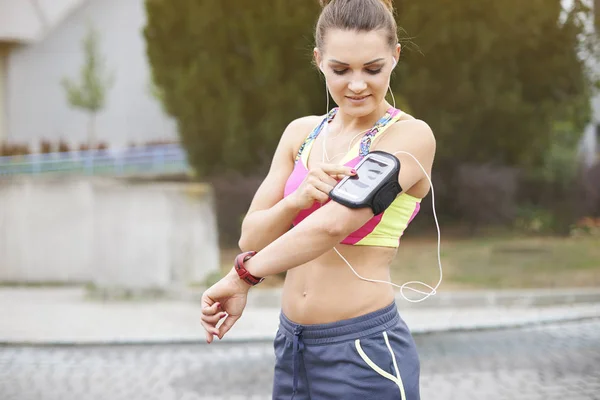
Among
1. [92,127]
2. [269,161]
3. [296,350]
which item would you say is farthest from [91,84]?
[296,350]

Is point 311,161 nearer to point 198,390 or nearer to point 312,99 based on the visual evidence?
point 198,390

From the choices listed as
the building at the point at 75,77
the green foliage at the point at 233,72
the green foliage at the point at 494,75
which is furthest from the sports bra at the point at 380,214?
the building at the point at 75,77

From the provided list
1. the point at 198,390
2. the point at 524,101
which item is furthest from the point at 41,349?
the point at 524,101

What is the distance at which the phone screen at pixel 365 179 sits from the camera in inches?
88.3

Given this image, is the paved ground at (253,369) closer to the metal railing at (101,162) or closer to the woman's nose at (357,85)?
the woman's nose at (357,85)

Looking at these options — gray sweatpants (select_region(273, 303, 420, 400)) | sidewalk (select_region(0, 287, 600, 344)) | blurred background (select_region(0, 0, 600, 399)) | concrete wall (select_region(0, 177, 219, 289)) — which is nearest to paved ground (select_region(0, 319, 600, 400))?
sidewalk (select_region(0, 287, 600, 344))

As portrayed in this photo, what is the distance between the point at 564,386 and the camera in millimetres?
6566

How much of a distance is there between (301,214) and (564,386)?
466 centimetres

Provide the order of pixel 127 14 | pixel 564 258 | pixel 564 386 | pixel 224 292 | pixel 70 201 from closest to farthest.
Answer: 1. pixel 224 292
2. pixel 564 386
3. pixel 564 258
4. pixel 70 201
5. pixel 127 14

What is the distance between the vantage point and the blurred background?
12344 millimetres

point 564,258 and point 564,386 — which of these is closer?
point 564,386

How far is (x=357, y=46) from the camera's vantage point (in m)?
2.39

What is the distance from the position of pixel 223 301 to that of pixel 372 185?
Answer: 552 millimetres

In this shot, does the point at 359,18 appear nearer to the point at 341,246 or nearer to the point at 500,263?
the point at 341,246
